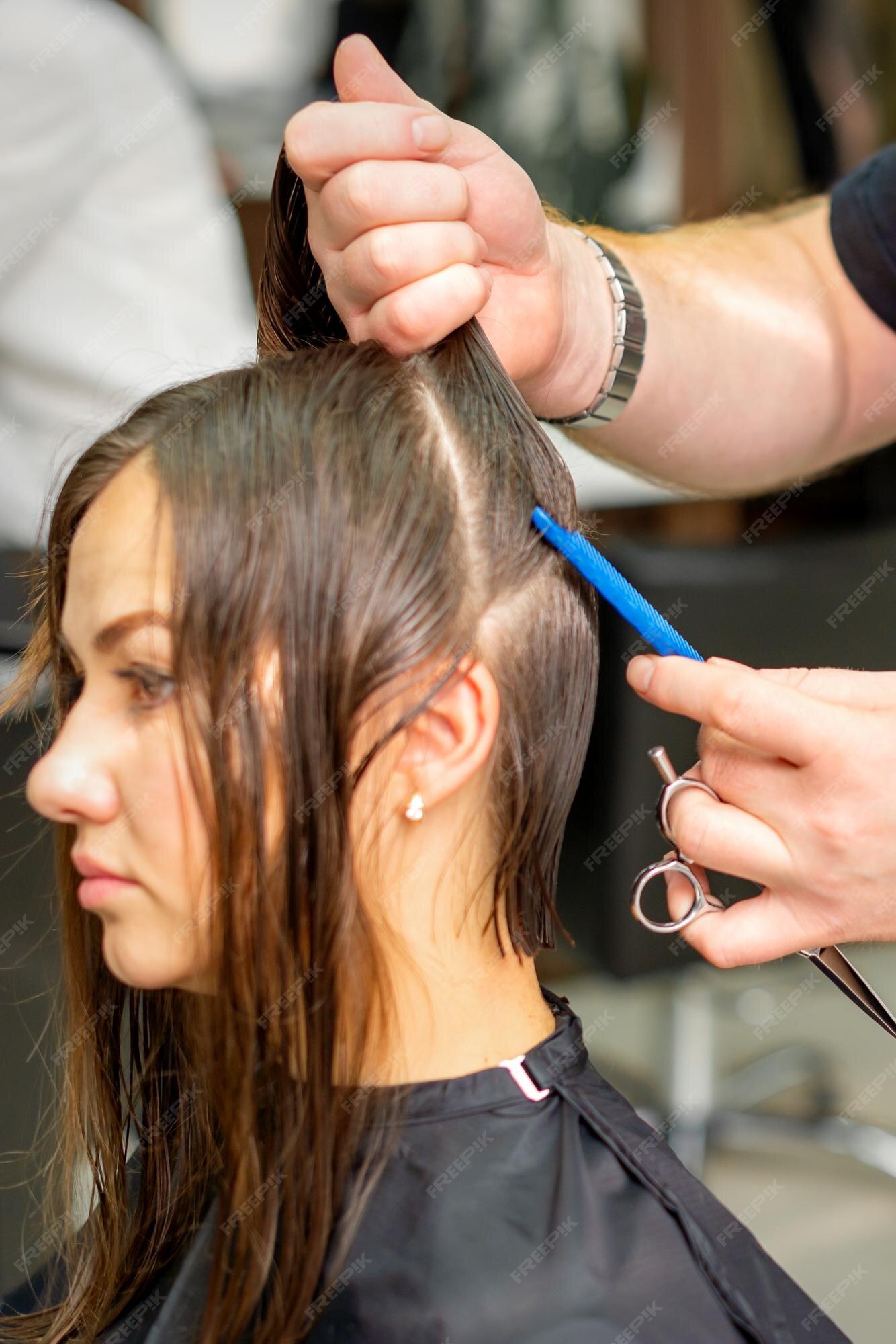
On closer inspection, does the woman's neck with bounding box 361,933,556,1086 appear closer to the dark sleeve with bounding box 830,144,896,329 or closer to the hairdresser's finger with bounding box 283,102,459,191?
the hairdresser's finger with bounding box 283,102,459,191

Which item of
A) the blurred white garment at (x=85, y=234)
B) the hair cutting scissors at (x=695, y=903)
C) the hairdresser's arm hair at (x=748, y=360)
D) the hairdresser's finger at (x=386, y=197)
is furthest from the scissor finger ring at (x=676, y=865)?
the blurred white garment at (x=85, y=234)

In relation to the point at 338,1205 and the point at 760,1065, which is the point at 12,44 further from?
the point at 760,1065

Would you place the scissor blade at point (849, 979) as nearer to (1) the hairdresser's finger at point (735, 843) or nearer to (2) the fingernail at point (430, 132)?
(1) the hairdresser's finger at point (735, 843)

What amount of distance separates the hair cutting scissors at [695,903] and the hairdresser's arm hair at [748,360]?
574mm

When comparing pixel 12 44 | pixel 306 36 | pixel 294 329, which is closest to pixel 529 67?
pixel 306 36

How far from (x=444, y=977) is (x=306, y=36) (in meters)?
2.64

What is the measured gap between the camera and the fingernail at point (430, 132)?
2.75 ft

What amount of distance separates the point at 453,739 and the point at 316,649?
131 millimetres

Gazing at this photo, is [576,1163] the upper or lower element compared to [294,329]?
lower

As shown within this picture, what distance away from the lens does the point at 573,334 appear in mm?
1144

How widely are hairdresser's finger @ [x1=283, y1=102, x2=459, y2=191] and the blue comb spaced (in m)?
0.30

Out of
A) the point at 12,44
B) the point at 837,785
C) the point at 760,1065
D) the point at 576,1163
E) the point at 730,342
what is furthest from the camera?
the point at 760,1065

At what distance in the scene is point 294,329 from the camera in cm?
101

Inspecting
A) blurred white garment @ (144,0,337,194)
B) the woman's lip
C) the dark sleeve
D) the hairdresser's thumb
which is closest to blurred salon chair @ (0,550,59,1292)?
the woman's lip
